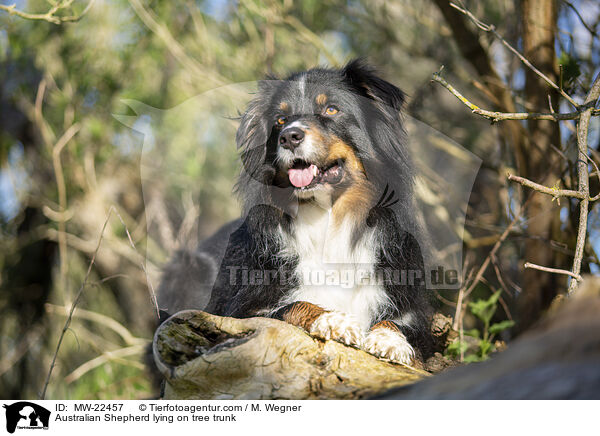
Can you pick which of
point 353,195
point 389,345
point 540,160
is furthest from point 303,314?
point 540,160

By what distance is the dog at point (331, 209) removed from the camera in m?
3.33

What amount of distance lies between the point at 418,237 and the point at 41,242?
18.7ft

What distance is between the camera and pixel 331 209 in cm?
351

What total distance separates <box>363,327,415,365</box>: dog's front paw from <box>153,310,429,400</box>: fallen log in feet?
0.38

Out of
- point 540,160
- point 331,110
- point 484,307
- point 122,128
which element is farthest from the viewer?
point 122,128

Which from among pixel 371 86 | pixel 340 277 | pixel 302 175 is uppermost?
pixel 371 86

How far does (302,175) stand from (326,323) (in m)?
0.96

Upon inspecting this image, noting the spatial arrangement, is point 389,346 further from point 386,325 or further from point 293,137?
point 293,137

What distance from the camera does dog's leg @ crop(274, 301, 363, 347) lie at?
2857 mm

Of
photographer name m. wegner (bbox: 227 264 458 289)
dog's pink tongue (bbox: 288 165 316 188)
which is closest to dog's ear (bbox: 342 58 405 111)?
dog's pink tongue (bbox: 288 165 316 188)

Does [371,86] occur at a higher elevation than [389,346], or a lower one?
higher

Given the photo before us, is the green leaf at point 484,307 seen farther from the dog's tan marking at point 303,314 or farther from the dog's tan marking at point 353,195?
the dog's tan marking at point 303,314

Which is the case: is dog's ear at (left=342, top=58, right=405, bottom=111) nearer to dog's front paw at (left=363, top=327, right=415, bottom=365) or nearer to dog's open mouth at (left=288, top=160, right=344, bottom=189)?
dog's open mouth at (left=288, top=160, right=344, bottom=189)
